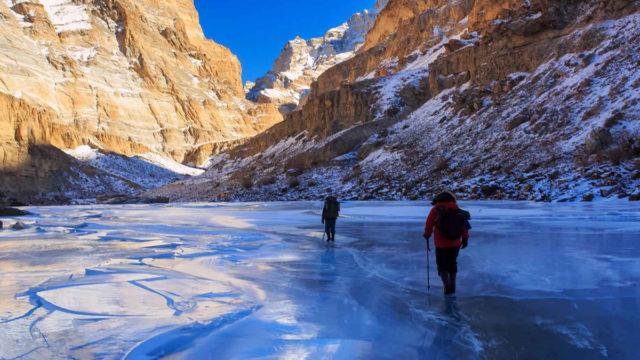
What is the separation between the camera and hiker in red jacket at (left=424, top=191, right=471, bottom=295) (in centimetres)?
512

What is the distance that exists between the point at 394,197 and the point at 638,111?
13926 millimetres

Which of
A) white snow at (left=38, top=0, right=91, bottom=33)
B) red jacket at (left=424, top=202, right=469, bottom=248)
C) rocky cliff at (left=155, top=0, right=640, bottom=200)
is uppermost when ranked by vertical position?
white snow at (left=38, top=0, right=91, bottom=33)

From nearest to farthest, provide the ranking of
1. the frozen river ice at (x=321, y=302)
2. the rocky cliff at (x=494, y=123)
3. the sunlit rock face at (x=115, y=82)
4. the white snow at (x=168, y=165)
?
the frozen river ice at (x=321, y=302) < the rocky cliff at (x=494, y=123) < the sunlit rock face at (x=115, y=82) < the white snow at (x=168, y=165)

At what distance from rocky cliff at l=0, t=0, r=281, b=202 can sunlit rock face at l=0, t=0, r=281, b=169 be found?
0.26 metres

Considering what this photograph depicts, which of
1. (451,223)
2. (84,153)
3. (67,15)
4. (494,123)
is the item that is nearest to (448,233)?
(451,223)

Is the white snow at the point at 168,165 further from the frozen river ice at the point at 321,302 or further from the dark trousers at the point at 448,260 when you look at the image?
the dark trousers at the point at 448,260

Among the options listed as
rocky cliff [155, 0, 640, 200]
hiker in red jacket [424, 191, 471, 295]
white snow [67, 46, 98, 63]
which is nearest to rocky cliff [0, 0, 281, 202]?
white snow [67, 46, 98, 63]

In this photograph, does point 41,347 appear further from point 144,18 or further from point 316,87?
point 144,18

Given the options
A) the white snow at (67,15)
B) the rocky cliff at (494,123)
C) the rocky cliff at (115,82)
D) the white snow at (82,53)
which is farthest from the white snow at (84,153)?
Result: the white snow at (67,15)

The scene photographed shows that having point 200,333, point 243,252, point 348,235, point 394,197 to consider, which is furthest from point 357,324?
point 394,197

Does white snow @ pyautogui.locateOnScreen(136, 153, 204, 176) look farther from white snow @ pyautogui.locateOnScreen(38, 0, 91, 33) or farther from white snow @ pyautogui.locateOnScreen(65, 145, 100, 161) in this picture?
white snow @ pyautogui.locateOnScreen(38, 0, 91, 33)

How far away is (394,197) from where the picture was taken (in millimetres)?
27984

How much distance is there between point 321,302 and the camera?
4852mm

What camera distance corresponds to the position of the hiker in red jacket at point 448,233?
5.12 meters
